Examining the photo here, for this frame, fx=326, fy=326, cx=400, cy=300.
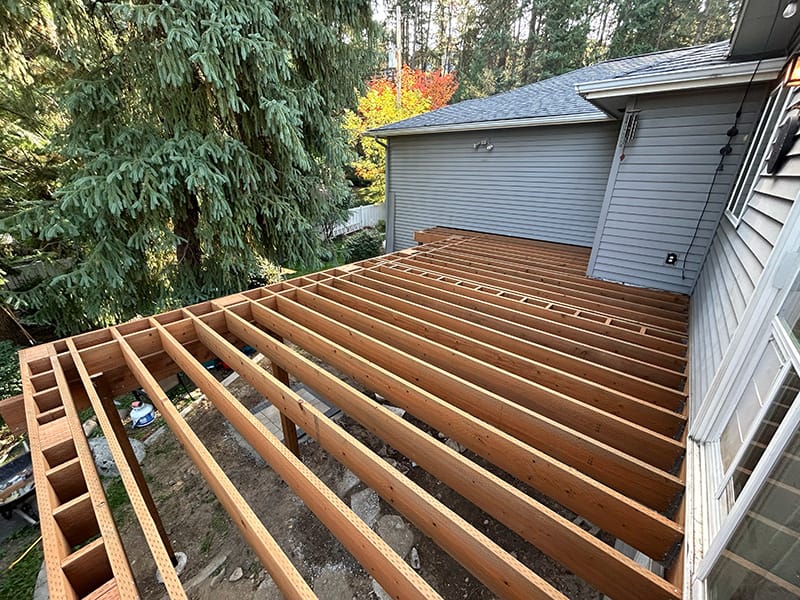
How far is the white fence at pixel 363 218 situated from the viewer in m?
14.5

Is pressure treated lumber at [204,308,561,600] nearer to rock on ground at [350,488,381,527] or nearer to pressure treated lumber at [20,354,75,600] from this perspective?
pressure treated lumber at [20,354,75,600]

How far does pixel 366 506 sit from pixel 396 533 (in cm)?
44

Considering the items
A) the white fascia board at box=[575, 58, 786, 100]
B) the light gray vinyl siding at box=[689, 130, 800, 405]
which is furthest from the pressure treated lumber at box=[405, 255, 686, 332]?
the white fascia board at box=[575, 58, 786, 100]

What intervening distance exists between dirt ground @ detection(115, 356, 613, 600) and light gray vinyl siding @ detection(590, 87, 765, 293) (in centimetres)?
326

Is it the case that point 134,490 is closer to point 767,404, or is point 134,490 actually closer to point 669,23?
point 767,404

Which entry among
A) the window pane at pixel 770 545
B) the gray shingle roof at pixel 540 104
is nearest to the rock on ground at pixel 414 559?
the window pane at pixel 770 545

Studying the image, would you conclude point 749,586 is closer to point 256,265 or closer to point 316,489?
point 316,489

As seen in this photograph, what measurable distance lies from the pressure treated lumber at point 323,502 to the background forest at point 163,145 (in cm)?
318

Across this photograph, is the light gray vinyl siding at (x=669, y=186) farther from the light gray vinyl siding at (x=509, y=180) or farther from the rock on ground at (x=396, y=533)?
the rock on ground at (x=396, y=533)

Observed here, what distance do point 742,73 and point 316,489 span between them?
5007mm

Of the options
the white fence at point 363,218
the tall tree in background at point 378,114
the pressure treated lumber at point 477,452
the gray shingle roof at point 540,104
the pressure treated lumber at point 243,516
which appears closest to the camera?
the pressure treated lumber at point 243,516

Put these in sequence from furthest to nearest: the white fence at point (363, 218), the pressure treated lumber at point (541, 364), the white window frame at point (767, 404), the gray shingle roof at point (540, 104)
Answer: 1. the white fence at point (363, 218)
2. the gray shingle roof at point (540, 104)
3. the pressure treated lumber at point (541, 364)
4. the white window frame at point (767, 404)

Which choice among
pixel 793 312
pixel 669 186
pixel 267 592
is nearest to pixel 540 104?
pixel 669 186

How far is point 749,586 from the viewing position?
94 centimetres
